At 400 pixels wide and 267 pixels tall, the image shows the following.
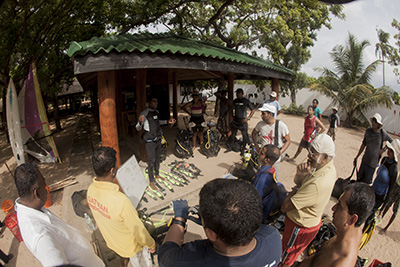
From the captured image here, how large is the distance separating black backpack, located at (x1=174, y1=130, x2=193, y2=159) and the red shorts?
4.36m

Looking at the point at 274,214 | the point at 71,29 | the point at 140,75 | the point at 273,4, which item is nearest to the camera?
the point at 274,214

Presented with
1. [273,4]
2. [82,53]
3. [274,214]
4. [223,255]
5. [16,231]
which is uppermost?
[273,4]

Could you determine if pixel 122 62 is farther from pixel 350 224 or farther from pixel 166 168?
pixel 350 224

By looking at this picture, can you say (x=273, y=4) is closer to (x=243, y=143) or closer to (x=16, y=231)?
(x=243, y=143)

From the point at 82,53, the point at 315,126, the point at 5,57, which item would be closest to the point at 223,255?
the point at 82,53

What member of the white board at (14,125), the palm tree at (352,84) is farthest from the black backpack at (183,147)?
the palm tree at (352,84)

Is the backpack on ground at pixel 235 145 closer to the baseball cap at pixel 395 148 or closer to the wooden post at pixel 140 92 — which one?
the wooden post at pixel 140 92

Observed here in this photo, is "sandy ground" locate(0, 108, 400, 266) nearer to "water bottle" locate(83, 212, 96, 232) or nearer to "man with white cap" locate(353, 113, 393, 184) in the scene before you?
"man with white cap" locate(353, 113, 393, 184)

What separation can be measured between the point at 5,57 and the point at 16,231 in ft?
22.4

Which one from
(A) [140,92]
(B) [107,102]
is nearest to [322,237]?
(B) [107,102]

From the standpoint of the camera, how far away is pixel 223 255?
117 cm

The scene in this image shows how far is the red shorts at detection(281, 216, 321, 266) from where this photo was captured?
234 cm

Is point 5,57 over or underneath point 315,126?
over

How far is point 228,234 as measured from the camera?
1107 mm
